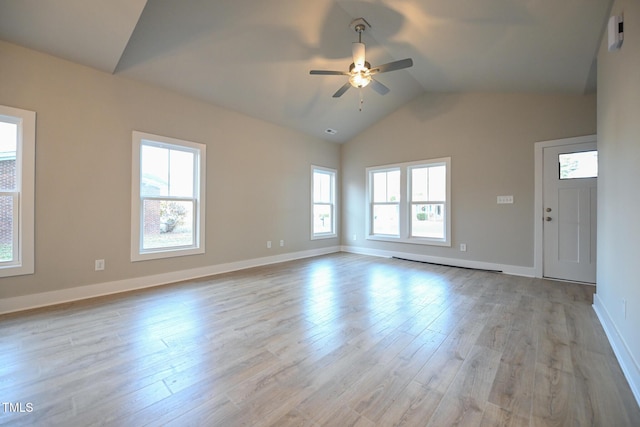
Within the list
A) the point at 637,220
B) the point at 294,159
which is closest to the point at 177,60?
the point at 294,159

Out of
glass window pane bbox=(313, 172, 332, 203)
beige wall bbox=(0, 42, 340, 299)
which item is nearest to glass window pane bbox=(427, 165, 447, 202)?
glass window pane bbox=(313, 172, 332, 203)

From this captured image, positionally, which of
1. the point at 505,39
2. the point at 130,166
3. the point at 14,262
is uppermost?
the point at 505,39

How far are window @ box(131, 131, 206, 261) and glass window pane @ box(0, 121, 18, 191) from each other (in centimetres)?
104

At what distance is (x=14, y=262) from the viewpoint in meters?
2.79

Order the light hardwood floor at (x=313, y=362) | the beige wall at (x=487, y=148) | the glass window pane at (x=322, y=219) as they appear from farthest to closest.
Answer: the glass window pane at (x=322, y=219)
the beige wall at (x=487, y=148)
the light hardwood floor at (x=313, y=362)

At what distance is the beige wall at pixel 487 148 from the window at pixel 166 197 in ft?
12.8

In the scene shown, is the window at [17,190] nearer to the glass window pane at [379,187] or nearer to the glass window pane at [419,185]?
the glass window pane at [379,187]

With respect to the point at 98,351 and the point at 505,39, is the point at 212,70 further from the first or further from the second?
the point at 505,39

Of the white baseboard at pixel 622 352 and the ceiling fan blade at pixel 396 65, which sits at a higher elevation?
the ceiling fan blade at pixel 396 65

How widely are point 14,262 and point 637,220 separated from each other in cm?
528

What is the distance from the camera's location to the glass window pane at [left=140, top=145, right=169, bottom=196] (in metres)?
3.71

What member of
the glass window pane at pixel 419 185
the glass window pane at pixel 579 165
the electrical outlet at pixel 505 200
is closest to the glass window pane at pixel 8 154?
the glass window pane at pixel 419 185

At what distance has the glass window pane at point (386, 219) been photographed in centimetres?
598

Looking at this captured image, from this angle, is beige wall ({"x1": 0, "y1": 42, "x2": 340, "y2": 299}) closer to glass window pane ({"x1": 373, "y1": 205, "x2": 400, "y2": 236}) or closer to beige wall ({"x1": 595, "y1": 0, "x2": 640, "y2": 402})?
glass window pane ({"x1": 373, "y1": 205, "x2": 400, "y2": 236})
